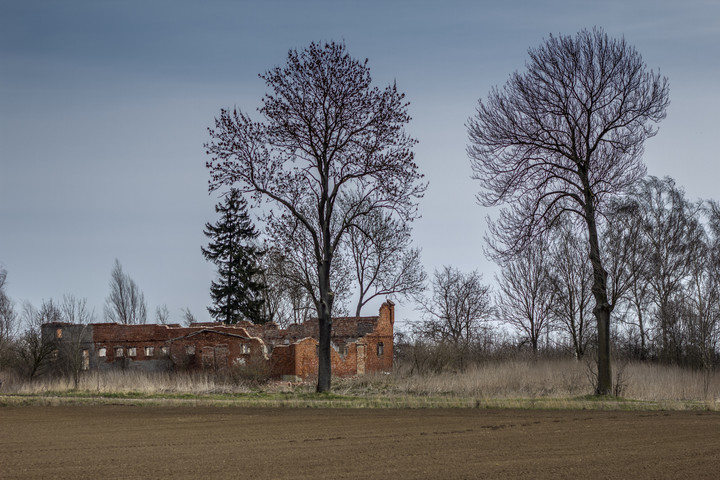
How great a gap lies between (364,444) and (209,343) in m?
31.3

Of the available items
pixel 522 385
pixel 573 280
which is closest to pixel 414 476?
pixel 522 385

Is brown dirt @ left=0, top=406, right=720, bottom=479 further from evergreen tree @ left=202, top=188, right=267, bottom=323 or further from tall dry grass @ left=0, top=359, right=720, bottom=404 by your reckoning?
evergreen tree @ left=202, top=188, right=267, bottom=323

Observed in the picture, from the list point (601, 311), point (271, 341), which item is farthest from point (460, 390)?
point (271, 341)

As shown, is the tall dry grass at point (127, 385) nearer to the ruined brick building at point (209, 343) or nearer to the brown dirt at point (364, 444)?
the ruined brick building at point (209, 343)

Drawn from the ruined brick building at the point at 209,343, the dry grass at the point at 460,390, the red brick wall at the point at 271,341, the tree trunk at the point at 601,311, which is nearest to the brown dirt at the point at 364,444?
the dry grass at the point at 460,390

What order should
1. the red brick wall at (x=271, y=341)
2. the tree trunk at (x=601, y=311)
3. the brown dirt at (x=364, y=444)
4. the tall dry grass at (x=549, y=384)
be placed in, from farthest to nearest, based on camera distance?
1. the red brick wall at (x=271, y=341)
2. the tall dry grass at (x=549, y=384)
3. the tree trunk at (x=601, y=311)
4. the brown dirt at (x=364, y=444)

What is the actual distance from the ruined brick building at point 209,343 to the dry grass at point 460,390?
6.62m

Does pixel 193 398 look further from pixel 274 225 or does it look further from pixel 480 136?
pixel 480 136

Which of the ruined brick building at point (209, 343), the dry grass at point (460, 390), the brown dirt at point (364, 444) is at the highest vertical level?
the ruined brick building at point (209, 343)

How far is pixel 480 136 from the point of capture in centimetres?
2588

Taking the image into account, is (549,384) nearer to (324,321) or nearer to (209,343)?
(324,321)

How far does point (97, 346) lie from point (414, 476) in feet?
130

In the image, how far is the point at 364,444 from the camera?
13.9 m

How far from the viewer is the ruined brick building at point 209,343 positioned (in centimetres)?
4356
